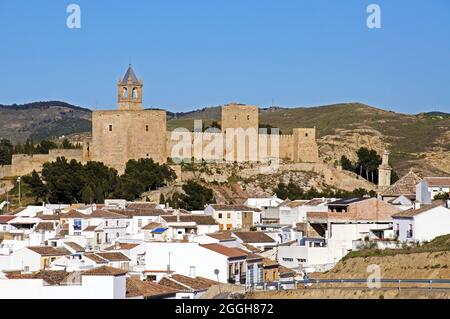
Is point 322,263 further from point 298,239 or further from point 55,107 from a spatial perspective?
point 55,107

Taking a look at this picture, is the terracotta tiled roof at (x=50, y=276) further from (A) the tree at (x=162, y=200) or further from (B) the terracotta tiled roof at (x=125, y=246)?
(A) the tree at (x=162, y=200)

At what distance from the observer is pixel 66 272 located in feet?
90.7

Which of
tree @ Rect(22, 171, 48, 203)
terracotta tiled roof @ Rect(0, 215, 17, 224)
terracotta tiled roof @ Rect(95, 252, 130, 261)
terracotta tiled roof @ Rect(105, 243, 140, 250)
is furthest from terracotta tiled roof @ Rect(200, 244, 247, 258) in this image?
tree @ Rect(22, 171, 48, 203)

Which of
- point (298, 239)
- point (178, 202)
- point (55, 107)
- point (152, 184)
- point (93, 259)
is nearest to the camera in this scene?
point (93, 259)

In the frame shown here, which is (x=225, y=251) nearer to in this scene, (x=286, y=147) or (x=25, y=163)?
(x=25, y=163)

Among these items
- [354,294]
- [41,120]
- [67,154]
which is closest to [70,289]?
[354,294]

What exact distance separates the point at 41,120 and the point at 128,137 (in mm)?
116385

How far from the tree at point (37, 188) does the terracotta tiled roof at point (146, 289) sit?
1301 inches

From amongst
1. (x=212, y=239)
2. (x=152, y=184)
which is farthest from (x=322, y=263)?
(x=152, y=184)

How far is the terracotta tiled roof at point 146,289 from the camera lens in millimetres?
24341

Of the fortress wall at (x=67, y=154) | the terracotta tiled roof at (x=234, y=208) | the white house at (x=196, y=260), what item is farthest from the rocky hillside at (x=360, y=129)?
the white house at (x=196, y=260)

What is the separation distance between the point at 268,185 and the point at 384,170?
251 inches

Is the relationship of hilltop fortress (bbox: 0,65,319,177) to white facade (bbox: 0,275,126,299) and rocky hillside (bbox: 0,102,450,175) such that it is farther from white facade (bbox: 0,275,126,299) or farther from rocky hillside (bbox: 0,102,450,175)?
white facade (bbox: 0,275,126,299)

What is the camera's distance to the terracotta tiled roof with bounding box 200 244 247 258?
31.0 metres
